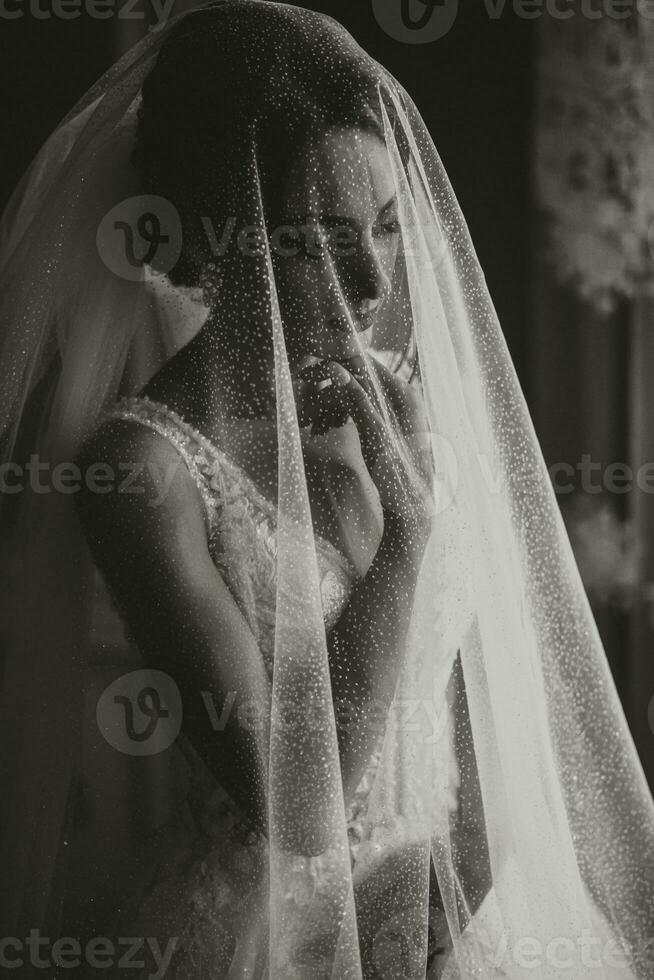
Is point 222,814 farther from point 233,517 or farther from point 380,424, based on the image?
point 380,424

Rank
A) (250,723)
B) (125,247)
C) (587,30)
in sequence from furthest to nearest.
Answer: (587,30), (125,247), (250,723)

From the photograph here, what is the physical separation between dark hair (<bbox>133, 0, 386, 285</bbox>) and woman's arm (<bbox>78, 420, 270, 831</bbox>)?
21 centimetres

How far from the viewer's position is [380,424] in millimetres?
804

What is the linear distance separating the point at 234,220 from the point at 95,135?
164 millimetres

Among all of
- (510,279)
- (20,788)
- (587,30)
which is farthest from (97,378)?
(587,30)

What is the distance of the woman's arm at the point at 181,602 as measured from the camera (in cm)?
72

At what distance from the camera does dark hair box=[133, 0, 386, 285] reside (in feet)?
2.46

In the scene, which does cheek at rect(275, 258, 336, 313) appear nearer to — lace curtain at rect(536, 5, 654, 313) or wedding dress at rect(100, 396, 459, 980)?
wedding dress at rect(100, 396, 459, 980)

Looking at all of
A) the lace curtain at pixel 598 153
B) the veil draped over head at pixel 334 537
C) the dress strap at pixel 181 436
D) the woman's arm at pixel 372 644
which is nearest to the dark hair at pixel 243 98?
the veil draped over head at pixel 334 537

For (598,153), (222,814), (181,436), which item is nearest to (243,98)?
(181,436)

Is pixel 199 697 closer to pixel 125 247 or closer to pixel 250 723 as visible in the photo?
pixel 250 723

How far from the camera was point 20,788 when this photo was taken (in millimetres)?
806

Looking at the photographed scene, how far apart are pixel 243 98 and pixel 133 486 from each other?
1.12 ft

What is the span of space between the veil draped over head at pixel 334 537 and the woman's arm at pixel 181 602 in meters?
0.02
